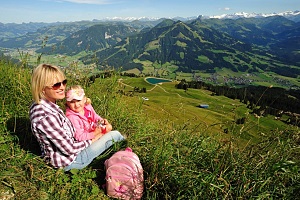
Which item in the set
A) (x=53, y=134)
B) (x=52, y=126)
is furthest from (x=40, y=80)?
(x=53, y=134)

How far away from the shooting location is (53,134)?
457 cm

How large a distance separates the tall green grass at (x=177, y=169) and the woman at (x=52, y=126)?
220 millimetres

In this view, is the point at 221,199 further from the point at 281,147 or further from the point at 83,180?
the point at 83,180

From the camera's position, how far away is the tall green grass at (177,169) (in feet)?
11.5

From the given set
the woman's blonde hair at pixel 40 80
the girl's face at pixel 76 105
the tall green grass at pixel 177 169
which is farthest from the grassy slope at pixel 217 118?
the woman's blonde hair at pixel 40 80

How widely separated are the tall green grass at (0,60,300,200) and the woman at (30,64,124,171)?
0.72ft

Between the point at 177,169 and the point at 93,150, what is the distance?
198 cm

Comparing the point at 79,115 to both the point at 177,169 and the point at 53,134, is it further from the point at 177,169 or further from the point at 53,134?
the point at 177,169

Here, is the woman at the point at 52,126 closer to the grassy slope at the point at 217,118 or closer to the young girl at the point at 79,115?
the young girl at the point at 79,115

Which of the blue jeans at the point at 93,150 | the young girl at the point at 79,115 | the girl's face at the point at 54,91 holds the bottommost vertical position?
the blue jeans at the point at 93,150

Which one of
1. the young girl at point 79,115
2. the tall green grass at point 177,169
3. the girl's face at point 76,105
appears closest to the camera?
the tall green grass at point 177,169

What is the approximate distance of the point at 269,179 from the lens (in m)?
3.51

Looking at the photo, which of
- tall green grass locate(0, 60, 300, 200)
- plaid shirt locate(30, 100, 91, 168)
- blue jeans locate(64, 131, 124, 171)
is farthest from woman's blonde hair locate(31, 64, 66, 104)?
blue jeans locate(64, 131, 124, 171)

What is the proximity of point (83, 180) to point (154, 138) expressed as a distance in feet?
5.93
